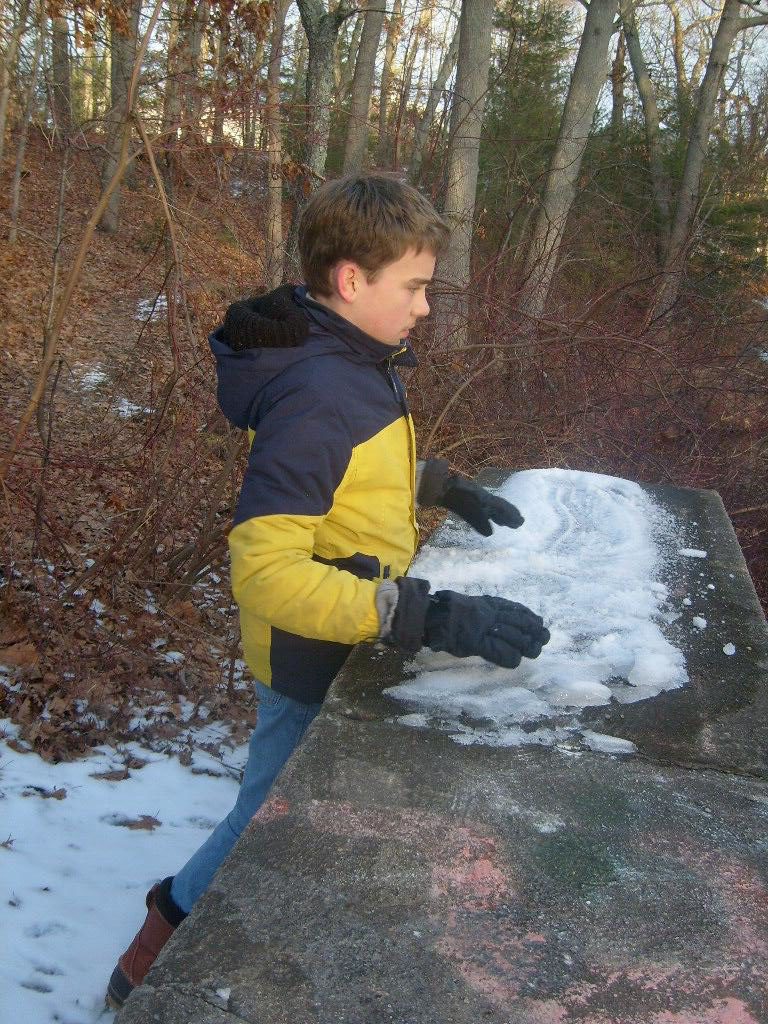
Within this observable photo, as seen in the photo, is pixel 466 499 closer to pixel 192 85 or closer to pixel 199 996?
pixel 199 996

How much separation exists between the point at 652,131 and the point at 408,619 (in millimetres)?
15830

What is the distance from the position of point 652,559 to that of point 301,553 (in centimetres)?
156

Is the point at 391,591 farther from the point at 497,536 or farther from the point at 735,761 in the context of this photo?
the point at 497,536

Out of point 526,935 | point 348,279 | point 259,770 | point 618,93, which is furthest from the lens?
point 618,93

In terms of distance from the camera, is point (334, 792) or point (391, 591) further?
point (391, 591)

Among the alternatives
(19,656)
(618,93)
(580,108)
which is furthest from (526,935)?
(618,93)

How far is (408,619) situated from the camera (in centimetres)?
168

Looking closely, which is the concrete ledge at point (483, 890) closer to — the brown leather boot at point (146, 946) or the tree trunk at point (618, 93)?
the brown leather boot at point (146, 946)

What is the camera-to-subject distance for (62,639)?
400cm

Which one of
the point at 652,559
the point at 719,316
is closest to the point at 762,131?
the point at 719,316

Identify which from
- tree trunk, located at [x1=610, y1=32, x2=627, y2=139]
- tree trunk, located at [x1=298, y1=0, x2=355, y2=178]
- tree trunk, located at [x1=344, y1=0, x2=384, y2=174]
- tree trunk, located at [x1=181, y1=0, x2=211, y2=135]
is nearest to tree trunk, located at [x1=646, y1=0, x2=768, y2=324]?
tree trunk, located at [x1=610, y1=32, x2=627, y2=139]

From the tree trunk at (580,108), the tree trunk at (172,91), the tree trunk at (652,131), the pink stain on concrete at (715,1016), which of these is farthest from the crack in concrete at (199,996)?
the tree trunk at (652,131)

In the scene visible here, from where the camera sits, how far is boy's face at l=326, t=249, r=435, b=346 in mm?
1892

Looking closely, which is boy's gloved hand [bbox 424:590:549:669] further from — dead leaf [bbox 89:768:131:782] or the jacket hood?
dead leaf [bbox 89:768:131:782]
